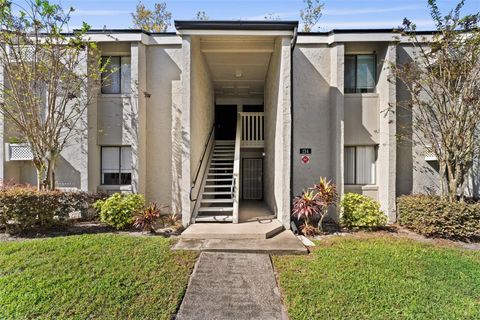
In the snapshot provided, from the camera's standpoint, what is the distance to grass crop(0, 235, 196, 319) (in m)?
3.50

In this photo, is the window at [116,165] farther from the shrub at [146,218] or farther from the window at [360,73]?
the window at [360,73]

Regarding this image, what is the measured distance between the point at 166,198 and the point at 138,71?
4494 millimetres

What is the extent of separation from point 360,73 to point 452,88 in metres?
2.68

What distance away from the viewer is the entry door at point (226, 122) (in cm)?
1316

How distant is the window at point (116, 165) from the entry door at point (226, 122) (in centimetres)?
538

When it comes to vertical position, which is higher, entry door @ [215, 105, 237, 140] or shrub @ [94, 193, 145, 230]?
entry door @ [215, 105, 237, 140]

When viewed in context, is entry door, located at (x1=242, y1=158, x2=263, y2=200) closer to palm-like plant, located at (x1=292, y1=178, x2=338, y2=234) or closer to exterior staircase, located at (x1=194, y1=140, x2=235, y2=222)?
exterior staircase, located at (x1=194, y1=140, x2=235, y2=222)

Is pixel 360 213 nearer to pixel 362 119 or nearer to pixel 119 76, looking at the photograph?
pixel 362 119

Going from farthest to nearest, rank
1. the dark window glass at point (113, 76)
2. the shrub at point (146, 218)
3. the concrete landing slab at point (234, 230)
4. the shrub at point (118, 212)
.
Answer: the dark window glass at point (113, 76) → the shrub at point (118, 212) → the shrub at point (146, 218) → the concrete landing slab at point (234, 230)

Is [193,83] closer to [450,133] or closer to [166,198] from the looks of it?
[166,198]

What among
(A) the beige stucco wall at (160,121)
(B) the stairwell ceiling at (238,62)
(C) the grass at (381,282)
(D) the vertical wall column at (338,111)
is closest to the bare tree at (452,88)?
(D) the vertical wall column at (338,111)

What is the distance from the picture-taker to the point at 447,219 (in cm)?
651

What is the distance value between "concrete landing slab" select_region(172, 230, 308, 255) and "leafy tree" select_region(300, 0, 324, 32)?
619 inches

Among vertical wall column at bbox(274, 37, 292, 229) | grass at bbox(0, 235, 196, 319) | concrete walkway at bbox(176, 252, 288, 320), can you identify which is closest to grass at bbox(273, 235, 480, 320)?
concrete walkway at bbox(176, 252, 288, 320)
